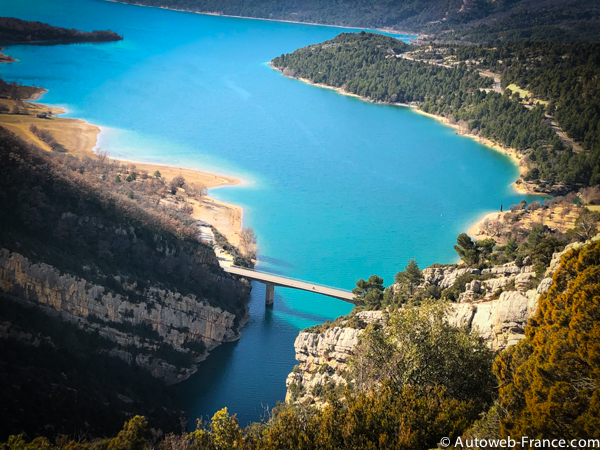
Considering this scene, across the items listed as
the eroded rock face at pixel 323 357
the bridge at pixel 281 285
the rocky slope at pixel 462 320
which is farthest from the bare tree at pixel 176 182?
the eroded rock face at pixel 323 357

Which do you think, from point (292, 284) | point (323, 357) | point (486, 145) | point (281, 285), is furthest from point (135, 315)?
point (486, 145)

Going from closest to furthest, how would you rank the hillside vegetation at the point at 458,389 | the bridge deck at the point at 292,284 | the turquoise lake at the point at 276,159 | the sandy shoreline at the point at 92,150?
the hillside vegetation at the point at 458,389
the bridge deck at the point at 292,284
the turquoise lake at the point at 276,159
the sandy shoreline at the point at 92,150

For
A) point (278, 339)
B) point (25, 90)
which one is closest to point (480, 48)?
point (25, 90)

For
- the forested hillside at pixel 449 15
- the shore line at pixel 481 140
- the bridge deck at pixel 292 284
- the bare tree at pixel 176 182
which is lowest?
the bridge deck at pixel 292 284

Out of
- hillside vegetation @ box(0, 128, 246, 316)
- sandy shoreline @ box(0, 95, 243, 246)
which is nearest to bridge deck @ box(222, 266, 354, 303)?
hillside vegetation @ box(0, 128, 246, 316)

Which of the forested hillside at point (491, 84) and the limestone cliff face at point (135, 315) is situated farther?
the forested hillside at point (491, 84)

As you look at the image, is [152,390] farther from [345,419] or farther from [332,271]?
[332,271]

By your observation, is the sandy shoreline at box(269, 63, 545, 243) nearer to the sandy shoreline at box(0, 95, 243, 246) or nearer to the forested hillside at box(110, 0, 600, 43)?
the sandy shoreline at box(0, 95, 243, 246)

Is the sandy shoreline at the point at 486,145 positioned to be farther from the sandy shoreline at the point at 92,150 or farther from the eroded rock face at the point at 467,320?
the eroded rock face at the point at 467,320
